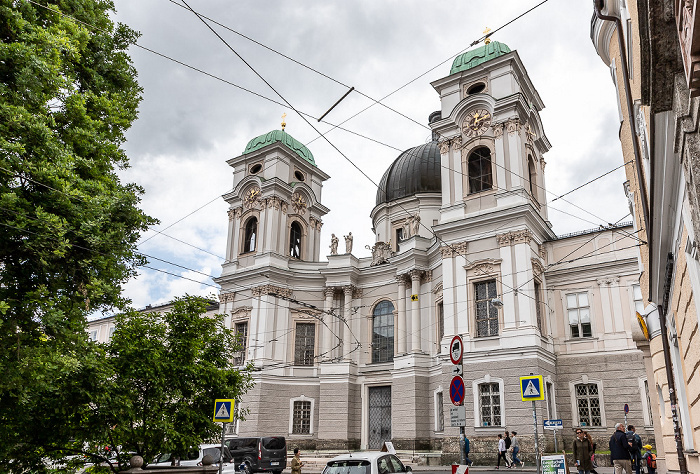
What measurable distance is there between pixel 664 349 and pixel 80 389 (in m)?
12.0

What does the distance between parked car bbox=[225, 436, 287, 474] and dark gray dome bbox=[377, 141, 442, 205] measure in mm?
21637

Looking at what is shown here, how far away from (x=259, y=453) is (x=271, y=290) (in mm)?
13872

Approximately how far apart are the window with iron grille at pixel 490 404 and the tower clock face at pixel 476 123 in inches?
541

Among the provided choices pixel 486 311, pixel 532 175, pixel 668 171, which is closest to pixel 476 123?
pixel 532 175

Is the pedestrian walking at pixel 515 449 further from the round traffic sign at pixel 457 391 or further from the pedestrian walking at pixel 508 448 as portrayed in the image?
the round traffic sign at pixel 457 391

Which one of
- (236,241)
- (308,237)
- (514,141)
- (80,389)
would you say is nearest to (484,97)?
(514,141)

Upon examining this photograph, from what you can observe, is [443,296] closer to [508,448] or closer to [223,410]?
[508,448]

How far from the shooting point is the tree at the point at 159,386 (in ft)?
36.6

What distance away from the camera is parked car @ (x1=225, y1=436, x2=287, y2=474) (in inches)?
909

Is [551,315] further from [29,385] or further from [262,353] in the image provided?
[29,385]

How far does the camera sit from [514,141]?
2908 centimetres

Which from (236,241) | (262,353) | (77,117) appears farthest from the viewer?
(236,241)

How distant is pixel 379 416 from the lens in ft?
109

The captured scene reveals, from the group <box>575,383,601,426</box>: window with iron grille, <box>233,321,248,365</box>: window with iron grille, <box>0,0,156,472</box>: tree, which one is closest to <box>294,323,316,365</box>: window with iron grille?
<box>233,321,248,365</box>: window with iron grille
